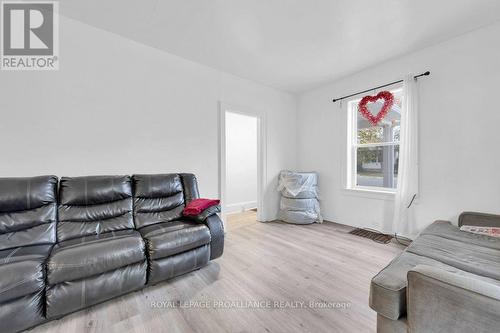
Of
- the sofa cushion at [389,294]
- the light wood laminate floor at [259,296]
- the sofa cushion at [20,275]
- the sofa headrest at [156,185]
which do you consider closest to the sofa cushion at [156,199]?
the sofa headrest at [156,185]

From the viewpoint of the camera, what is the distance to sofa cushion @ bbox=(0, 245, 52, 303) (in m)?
1.22

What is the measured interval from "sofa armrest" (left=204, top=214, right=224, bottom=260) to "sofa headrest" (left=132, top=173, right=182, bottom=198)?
64 centimetres

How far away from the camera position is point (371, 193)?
3.31 meters

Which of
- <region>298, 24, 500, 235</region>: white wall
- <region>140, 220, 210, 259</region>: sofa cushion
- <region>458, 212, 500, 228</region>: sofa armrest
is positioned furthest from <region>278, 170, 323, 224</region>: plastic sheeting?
<region>140, 220, 210, 259</region>: sofa cushion

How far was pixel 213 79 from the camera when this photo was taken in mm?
3238

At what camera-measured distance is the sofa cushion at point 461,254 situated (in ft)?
4.47

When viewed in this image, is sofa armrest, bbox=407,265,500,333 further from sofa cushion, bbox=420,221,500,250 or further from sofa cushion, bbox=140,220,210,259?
sofa cushion, bbox=140,220,210,259

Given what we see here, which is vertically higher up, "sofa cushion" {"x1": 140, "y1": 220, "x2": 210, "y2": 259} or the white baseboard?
"sofa cushion" {"x1": 140, "y1": 220, "x2": 210, "y2": 259}

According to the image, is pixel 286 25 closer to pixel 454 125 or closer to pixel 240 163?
pixel 454 125

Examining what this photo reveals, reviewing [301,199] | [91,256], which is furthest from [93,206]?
[301,199]

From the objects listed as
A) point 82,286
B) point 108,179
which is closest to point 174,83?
point 108,179

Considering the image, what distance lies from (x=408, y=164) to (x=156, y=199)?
3.26 meters

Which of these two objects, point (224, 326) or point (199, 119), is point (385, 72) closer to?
point (199, 119)

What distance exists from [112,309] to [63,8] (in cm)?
279
